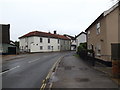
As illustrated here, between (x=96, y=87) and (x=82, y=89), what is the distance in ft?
2.67

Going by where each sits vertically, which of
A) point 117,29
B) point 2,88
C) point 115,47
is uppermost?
point 117,29

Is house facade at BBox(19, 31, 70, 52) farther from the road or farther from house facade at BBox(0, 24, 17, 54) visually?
the road

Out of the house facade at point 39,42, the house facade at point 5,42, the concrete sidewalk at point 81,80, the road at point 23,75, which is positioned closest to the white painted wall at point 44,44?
the house facade at point 39,42

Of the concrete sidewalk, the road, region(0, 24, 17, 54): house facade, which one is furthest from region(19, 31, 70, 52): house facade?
the concrete sidewalk

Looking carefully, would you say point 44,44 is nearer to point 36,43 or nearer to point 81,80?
point 36,43

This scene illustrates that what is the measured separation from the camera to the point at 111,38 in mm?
19016

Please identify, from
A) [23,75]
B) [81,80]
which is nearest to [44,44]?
[23,75]

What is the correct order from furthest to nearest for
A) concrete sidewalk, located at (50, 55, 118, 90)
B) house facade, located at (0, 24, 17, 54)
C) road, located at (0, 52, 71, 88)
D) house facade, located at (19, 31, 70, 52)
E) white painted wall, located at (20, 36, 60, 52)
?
house facade, located at (19, 31, 70, 52) < white painted wall, located at (20, 36, 60, 52) < house facade, located at (0, 24, 17, 54) < road, located at (0, 52, 71, 88) < concrete sidewalk, located at (50, 55, 118, 90)

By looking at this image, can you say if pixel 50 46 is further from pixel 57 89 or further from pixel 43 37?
pixel 57 89

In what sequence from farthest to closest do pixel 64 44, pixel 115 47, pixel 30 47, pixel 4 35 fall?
pixel 64 44, pixel 30 47, pixel 4 35, pixel 115 47

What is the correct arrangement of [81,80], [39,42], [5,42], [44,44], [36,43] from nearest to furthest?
[81,80]
[5,42]
[36,43]
[39,42]
[44,44]

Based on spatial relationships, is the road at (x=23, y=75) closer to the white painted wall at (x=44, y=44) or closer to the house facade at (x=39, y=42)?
the house facade at (x=39, y=42)

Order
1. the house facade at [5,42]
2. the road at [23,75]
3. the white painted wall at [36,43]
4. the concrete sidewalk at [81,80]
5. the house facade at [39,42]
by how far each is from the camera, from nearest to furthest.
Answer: the concrete sidewalk at [81,80] → the road at [23,75] → the house facade at [5,42] → the white painted wall at [36,43] → the house facade at [39,42]

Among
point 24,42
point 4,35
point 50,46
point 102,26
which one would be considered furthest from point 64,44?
point 102,26
